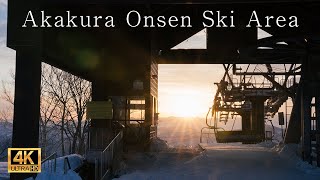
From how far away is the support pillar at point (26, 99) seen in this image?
1245 cm

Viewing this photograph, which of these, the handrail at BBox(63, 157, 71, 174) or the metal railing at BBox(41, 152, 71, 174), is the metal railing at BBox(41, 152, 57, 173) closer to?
the metal railing at BBox(41, 152, 71, 174)

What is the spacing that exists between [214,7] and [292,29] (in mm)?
5103

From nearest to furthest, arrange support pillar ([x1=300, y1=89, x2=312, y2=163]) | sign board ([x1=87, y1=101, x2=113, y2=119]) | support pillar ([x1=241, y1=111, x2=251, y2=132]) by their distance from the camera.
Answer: support pillar ([x1=300, y1=89, x2=312, y2=163]) < sign board ([x1=87, y1=101, x2=113, y2=119]) < support pillar ([x1=241, y1=111, x2=251, y2=132])

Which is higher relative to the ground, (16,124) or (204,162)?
(16,124)

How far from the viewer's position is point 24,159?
12492mm

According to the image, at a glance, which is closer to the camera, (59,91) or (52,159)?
(52,159)

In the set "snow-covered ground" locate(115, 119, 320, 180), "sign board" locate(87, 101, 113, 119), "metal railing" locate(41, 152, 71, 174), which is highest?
"sign board" locate(87, 101, 113, 119)

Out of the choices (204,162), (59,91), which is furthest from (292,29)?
(59,91)

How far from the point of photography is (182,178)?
39.1 feet

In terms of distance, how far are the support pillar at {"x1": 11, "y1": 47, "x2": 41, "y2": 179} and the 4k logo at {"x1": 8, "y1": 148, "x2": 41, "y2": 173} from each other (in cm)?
15

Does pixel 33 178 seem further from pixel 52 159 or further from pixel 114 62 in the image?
pixel 114 62

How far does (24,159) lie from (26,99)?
71.0 inches

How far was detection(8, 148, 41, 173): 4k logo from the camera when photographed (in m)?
12.3

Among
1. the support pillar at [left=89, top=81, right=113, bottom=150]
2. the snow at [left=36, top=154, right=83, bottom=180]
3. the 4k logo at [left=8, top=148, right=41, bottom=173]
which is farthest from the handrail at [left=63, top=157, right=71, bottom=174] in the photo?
the support pillar at [left=89, top=81, right=113, bottom=150]
